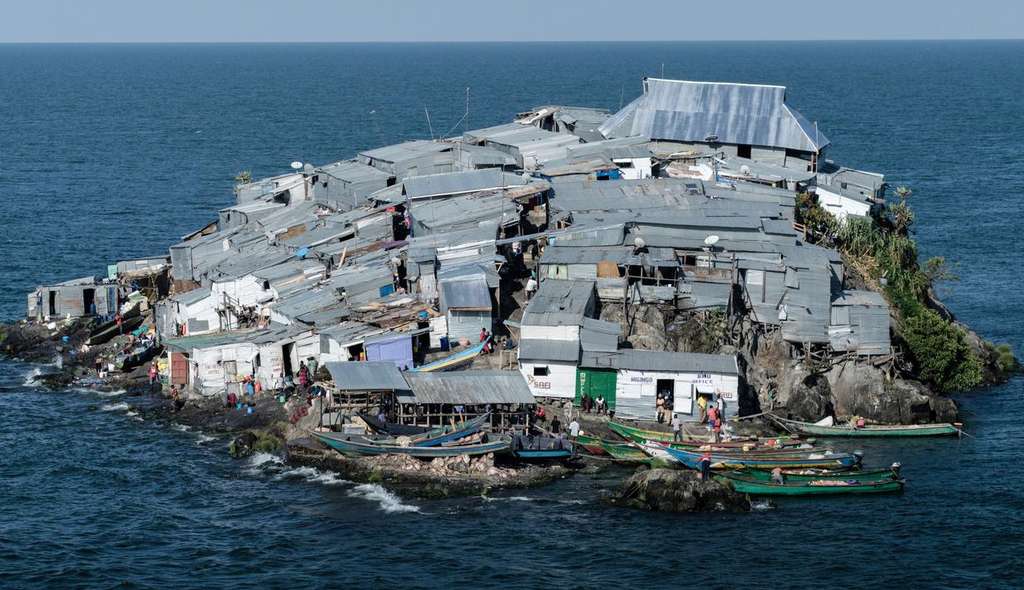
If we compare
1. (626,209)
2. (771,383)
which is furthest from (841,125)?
(771,383)

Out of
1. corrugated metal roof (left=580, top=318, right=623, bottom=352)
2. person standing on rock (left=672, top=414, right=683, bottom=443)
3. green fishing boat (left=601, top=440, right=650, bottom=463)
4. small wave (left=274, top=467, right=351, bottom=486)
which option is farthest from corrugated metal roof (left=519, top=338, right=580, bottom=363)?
small wave (left=274, top=467, right=351, bottom=486)

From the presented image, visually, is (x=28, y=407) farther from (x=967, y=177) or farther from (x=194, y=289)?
(x=967, y=177)


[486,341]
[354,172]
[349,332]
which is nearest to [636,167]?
[354,172]

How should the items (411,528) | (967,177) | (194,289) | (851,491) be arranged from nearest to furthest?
(411,528) < (851,491) < (194,289) < (967,177)

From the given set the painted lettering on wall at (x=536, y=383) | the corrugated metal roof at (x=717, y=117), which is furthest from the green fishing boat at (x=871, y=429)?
the corrugated metal roof at (x=717, y=117)

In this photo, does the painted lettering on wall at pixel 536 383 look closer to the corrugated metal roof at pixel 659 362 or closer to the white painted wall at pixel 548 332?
the corrugated metal roof at pixel 659 362

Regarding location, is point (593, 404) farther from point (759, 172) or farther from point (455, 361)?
point (759, 172)

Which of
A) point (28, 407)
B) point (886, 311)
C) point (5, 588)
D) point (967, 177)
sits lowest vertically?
point (5, 588)
